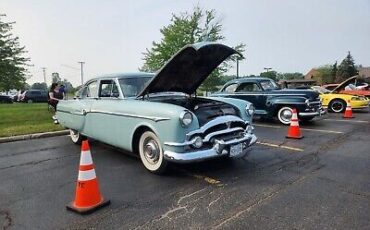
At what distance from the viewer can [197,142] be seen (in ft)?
15.4

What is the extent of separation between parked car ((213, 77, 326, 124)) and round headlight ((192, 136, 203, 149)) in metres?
7.02

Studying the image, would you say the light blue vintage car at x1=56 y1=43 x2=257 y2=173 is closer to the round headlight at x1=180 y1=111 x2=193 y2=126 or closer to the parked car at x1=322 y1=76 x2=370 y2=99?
the round headlight at x1=180 y1=111 x2=193 y2=126

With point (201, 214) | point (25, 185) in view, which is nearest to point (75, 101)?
point (25, 185)

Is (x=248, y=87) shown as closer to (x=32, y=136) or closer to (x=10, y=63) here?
(x=32, y=136)

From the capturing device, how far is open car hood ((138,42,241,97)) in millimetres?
5336

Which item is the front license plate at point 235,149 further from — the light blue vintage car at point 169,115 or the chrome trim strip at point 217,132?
the chrome trim strip at point 217,132

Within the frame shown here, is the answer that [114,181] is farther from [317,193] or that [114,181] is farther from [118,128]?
[317,193]

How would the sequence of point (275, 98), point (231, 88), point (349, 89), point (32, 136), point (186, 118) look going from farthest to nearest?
point (349, 89) < point (231, 88) < point (275, 98) < point (32, 136) < point (186, 118)

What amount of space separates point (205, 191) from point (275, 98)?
301 inches

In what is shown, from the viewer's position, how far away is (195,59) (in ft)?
18.9

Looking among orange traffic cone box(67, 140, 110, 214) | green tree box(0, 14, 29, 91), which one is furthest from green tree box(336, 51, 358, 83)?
orange traffic cone box(67, 140, 110, 214)

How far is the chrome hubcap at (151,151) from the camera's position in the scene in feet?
16.7

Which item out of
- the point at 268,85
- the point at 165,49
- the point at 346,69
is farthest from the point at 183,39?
the point at 346,69

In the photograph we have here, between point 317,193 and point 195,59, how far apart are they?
117 inches
